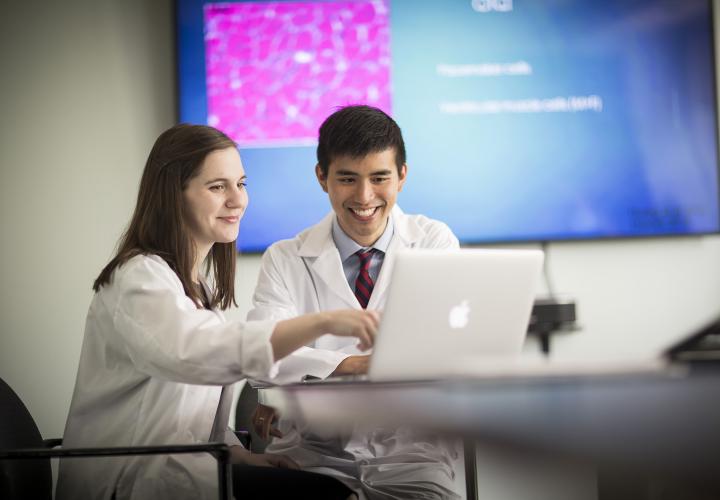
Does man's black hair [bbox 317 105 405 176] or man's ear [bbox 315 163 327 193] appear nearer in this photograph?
man's black hair [bbox 317 105 405 176]

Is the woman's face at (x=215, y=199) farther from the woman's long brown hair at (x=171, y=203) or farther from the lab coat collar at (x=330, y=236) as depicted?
the lab coat collar at (x=330, y=236)

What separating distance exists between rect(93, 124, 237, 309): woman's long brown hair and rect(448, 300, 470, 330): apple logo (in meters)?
0.58

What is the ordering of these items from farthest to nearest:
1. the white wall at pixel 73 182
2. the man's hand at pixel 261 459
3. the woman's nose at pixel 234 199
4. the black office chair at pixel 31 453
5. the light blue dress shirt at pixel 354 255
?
the white wall at pixel 73 182, the light blue dress shirt at pixel 354 255, the woman's nose at pixel 234 199, the man's hand at pixel 261 459, the black office chair at pixel 31 453

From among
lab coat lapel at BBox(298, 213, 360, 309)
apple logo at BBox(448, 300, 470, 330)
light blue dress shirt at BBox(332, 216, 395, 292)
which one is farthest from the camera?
light blue dress shirt at BBox(332, 216, 395, 292)

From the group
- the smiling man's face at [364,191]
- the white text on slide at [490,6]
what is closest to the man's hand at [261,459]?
the smiling man's face at [364,191]

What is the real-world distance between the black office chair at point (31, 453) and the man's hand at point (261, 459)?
296mm

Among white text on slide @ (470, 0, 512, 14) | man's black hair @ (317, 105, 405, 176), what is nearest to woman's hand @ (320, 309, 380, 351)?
man's black hair @ (317, 105, 405, 176)

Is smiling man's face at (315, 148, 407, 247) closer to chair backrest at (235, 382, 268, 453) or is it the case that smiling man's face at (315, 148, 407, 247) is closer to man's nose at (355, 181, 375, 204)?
man's nose at (355, 181, 375, 204)

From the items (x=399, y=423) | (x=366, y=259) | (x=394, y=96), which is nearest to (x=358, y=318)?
(x=399, y=423)

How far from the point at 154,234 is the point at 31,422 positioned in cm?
63

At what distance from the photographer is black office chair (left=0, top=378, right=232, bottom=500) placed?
1498 mm

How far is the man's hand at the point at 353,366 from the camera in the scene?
6.45 feet

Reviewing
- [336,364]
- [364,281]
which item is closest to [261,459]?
[336,364]

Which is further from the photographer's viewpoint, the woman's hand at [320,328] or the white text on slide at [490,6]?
the white text on slide at [490,6]
